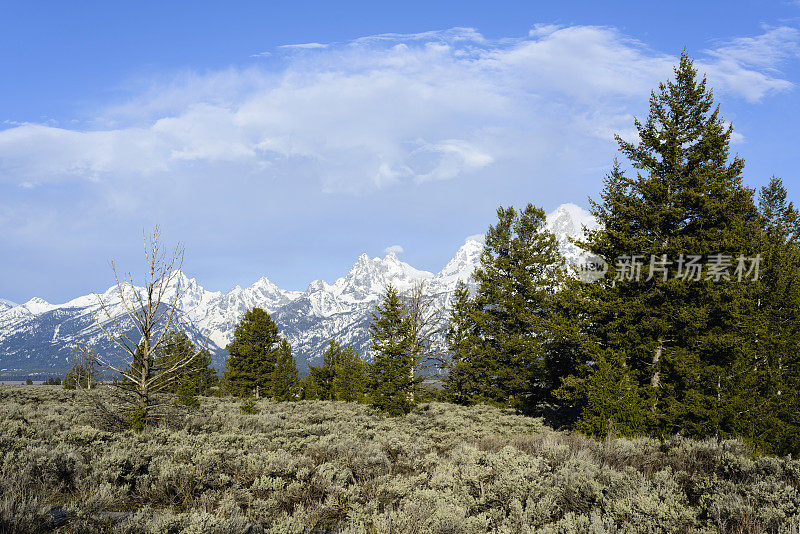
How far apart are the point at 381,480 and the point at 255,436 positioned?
5.67m

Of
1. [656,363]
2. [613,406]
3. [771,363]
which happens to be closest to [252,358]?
[613,406]

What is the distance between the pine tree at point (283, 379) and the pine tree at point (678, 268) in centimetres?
2741

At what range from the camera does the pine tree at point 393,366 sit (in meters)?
21.5

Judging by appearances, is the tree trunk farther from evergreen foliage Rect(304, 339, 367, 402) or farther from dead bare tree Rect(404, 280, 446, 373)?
evergreen foliage Rect(304, 339, 367, 402)

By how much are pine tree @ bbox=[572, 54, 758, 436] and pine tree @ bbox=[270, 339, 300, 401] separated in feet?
89.9

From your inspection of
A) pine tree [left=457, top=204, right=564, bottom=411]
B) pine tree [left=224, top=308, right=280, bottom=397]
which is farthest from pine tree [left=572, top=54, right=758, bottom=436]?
pine tree [left=224, top=308, right=280, bottom=397]

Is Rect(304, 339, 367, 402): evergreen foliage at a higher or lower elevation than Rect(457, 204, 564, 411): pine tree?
lower

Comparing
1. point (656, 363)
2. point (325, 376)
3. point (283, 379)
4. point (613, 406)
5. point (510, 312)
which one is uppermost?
point (510, 312)

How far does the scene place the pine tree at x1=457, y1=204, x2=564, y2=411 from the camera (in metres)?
26.9

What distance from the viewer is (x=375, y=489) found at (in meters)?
7.04

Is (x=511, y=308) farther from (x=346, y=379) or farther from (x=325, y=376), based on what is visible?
(x=325, y=376)

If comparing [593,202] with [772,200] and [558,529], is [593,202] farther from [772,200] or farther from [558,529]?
[772,200]

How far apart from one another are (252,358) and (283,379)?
4164 millimetres

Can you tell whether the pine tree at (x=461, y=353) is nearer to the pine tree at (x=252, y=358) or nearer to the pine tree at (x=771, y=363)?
the pine tree at (x=771, y=363)
